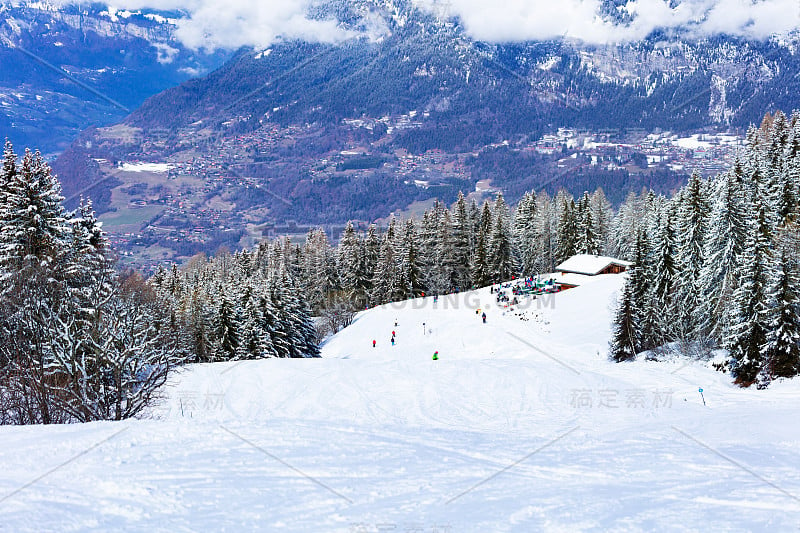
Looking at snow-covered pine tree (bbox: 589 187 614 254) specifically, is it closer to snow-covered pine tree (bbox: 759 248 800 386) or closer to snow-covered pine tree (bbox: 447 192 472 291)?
snow-covered pine tree (bbox: 447 192 472 291)

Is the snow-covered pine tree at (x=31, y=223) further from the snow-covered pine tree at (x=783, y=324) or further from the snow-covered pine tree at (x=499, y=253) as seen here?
the snow-covered pine tree at (x=499, y=253)

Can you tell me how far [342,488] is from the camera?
8938 mm

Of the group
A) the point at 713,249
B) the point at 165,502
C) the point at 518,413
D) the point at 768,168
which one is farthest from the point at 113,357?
the point at 768,168

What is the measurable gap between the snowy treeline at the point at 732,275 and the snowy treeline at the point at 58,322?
997 inches

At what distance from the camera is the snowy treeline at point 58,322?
15773mm

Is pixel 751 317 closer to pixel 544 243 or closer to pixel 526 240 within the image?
pixel 526 240

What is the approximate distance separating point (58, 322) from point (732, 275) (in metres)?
33.7

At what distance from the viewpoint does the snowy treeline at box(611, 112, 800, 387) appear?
2414 centimetres

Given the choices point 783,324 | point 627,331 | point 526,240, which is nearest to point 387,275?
point 526,240

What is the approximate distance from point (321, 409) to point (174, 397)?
6246mm

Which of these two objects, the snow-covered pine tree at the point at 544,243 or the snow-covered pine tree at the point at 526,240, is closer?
the snow-covered pine tree at the point at 526,240

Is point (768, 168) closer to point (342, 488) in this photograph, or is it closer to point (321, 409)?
point (321, 409)

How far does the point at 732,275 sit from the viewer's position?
3091cm

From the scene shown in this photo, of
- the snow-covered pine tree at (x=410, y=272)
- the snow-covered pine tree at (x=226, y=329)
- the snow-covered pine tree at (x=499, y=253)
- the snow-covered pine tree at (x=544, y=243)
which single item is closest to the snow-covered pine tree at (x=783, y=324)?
the snow-covered pine tree at (x=226, y=329)
